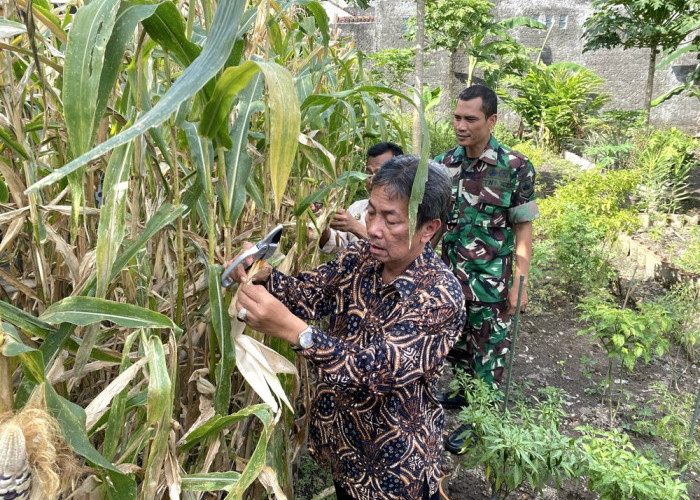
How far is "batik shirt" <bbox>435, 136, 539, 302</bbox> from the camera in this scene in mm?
2158

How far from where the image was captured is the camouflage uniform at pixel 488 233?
2.16 meters

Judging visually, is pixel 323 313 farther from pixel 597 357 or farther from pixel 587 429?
pixel 597 357

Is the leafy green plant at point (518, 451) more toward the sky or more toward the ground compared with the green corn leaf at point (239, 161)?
more toward the ground

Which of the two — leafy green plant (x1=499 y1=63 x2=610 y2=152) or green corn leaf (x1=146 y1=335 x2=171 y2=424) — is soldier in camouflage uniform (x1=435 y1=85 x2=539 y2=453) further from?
leafy green plant (x1=499 y1=63 x2=610 y2=152)

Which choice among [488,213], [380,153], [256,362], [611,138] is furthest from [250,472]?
[611,138]

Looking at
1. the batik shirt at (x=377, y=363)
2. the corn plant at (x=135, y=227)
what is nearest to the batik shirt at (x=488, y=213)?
the batik shirt at (x=377, y=363)

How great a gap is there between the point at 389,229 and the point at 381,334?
23cm

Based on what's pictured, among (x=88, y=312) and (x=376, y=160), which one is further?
(x=376, y=160)

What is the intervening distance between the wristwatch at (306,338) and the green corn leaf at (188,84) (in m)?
0.54

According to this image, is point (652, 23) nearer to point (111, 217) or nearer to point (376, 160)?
point (376, 160)

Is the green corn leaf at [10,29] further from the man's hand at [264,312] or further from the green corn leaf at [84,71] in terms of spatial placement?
the man's hand at [264,312]

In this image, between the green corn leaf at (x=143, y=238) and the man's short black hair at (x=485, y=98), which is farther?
the man's short black hair at (x=485, y=98)

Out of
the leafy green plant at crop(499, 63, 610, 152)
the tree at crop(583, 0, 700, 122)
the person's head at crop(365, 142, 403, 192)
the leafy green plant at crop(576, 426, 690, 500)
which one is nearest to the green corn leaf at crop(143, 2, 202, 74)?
the person's head at crop(365, 142, 403, 192)

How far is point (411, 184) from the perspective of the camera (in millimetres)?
1118
